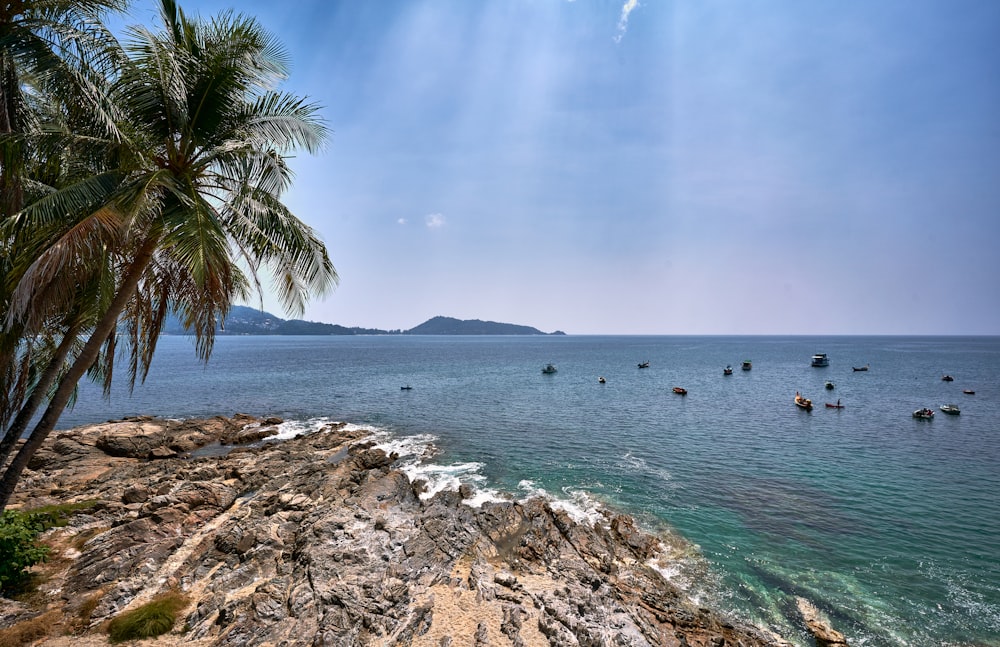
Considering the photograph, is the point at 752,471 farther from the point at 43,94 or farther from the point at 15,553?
the point at 43,94

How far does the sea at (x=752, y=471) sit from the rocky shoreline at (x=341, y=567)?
96.5 inches

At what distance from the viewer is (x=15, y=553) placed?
39.4 ft

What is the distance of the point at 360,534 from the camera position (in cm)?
1705

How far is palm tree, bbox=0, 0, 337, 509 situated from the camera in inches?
350

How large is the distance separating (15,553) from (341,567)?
929 centimetres

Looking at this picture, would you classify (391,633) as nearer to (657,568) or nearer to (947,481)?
(657,568)

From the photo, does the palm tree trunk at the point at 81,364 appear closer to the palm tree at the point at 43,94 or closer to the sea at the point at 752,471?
the palm tree at the point at 43,94

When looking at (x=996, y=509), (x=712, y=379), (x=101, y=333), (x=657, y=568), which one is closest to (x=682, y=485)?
(x=657, y=568)

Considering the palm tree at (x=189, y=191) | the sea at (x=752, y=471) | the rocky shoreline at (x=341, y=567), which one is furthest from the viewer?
the sea at (x=752, y=471)

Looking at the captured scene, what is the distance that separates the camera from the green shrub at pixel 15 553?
11.9 metres

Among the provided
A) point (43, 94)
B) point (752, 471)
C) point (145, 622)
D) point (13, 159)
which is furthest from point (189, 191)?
point (752, 471)

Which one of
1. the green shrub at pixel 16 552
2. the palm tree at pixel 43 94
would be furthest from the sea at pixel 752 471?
the palm tree at pixel 43 94

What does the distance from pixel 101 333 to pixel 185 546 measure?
10738 millimetres

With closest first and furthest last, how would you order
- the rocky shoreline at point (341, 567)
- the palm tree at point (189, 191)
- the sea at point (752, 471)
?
the palm tree at point (189, 191) < the rocky shoreline at point (341, 567) < the sea at point (752, 471)
